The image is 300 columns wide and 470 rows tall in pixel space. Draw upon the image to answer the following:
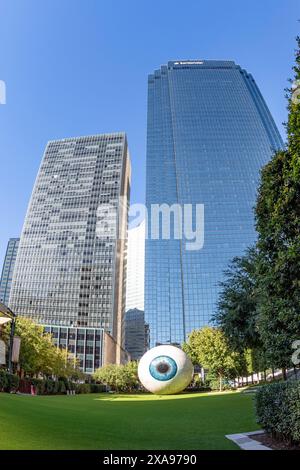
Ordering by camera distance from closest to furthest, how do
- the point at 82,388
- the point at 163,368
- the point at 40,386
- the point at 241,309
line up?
the point at 241,309, the point at 40,386, the point at 163,368, the point at 82,388

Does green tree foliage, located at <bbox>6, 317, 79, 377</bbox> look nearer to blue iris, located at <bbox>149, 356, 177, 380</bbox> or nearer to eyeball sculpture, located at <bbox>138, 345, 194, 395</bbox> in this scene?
eyeball sculpture, located at <bbox>138, 345, 194, 395</bbox>

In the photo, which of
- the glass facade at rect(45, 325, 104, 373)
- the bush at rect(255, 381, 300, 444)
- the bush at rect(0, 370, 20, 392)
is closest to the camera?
the bush at rect(255, 381, 300, 444)

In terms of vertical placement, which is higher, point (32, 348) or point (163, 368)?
point (32, 348)

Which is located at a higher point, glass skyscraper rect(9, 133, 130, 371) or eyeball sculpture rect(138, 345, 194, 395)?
glass skyscraper rect(9, 133, 130, 371)

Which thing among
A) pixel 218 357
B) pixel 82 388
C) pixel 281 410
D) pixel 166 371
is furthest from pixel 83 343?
pixel 281 410

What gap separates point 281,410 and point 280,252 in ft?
23.3

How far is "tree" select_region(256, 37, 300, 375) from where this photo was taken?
15.6m

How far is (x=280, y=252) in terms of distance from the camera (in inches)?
626

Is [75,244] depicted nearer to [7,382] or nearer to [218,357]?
[218,357]

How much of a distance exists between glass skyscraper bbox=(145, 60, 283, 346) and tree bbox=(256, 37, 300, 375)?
12863cm

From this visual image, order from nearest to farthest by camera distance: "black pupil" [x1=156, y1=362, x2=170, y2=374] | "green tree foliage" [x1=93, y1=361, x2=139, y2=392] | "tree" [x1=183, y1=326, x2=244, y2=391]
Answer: "black pupil" [x1=156, y1=362, x2=170, y2=374], "tree" [x1=183, y1=326, x2=244, y2=391], "green tree foliage" [x1=93, y1=361, x2=139, y2=392]

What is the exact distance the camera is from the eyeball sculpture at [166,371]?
5138cm

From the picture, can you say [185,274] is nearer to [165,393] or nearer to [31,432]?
[165,393]

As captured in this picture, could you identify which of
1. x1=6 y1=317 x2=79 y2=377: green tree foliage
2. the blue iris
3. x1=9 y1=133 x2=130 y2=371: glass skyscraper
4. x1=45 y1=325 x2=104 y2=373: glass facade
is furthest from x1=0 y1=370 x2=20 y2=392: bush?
x1=9 y1=133 x2=130 y2=371: glass skyscraper
